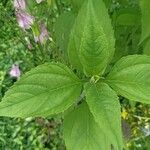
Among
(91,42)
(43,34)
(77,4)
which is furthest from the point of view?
(43,34)

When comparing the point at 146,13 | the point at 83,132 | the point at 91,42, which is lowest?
the point at 83,132

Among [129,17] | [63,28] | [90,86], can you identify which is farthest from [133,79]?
[129,17]

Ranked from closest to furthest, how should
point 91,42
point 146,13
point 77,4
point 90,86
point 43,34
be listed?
point 91,42, point 90,86, point 146,13, point 77,4, point 43,34

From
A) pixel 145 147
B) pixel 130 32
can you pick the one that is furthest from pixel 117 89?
pixel 145 147

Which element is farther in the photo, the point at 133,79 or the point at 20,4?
the point at 20,4

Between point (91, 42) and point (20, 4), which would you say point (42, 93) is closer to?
point (91, 42)

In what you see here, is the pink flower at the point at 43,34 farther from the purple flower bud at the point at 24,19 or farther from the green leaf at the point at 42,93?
the green leaf at the point at 42,93
